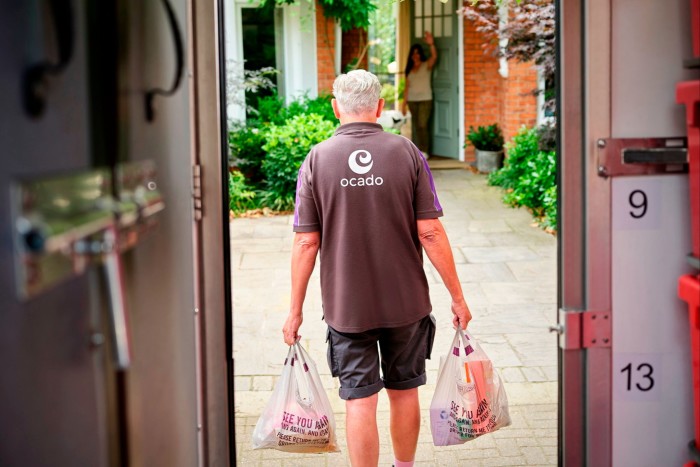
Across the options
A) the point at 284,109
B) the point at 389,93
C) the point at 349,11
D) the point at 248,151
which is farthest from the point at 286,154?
the point at 389,93

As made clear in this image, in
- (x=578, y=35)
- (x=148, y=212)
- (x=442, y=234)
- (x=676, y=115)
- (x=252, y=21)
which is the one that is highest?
(x=252, y=21)

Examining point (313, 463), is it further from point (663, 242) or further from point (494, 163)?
point (494, 163)

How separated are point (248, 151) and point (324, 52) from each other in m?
2.96

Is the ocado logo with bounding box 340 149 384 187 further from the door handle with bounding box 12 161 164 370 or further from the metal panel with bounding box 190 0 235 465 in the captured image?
the door handle with bounding box 12 161 164 370

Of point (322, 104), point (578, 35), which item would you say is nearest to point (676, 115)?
point (578, 35)

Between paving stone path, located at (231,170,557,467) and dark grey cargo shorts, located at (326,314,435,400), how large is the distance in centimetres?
80

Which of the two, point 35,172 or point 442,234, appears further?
point 442,234

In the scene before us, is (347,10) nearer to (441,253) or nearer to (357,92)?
(357,92)

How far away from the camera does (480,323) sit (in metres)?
6.82

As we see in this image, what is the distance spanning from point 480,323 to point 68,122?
535cm

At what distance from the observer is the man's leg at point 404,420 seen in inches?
154

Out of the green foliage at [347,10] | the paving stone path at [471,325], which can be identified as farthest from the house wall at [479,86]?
the paving stone path at [471,325]

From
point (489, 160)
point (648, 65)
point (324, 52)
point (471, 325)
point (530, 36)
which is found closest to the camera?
point (648, 65)

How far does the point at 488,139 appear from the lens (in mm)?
14180
